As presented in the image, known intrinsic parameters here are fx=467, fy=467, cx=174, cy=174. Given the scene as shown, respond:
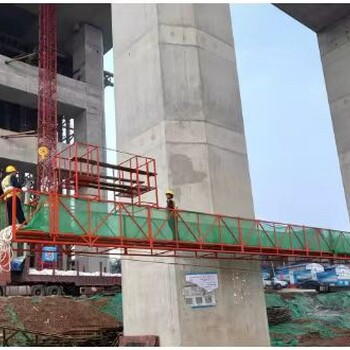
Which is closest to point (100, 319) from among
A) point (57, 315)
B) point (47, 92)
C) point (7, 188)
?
point (57, 315)

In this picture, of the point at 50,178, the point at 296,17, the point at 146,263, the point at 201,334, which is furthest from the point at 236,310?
the point at 50,178

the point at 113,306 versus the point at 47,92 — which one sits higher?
the point at 47,92

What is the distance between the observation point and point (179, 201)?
16688 millimetres

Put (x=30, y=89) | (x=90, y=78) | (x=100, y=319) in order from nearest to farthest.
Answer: (x=100, y=319) < (x=30, y=89) < (x=90, y=78)

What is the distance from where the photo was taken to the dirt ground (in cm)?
2167

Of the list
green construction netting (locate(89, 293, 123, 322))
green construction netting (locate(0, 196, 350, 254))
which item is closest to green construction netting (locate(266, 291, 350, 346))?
green construction netting (locate(0, 196, 350, 254))

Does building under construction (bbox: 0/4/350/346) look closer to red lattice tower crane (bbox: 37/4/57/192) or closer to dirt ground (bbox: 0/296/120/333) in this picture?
dirt ground (bbox: 0/296/120/333)

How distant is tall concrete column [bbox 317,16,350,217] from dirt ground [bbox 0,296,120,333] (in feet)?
51.1

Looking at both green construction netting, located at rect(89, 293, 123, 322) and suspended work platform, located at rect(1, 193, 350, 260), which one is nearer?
suspended work platform, located at rect(1, 193, 350, 260)

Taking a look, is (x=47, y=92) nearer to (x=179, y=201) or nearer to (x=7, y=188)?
(x=179, y=201)

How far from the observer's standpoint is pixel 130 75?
19062mm

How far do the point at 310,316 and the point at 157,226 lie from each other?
1810cm

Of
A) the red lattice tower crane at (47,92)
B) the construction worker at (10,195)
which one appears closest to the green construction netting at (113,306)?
the construction worker at (10,195)

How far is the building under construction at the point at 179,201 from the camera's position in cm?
1396
